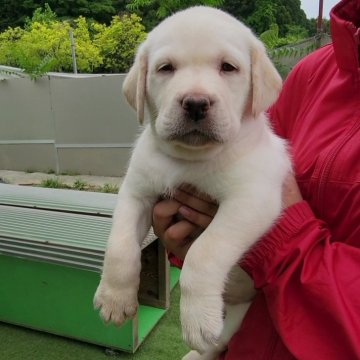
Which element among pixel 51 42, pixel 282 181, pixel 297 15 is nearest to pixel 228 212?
pixel 282 181

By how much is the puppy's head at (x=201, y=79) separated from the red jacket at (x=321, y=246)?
245 millimetres

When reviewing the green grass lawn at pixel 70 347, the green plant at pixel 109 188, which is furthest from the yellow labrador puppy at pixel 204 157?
the green plant at pixel 109 188

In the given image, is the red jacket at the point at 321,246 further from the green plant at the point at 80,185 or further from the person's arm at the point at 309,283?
the green plant at the point at 80,185

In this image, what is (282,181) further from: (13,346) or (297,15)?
(297,15)

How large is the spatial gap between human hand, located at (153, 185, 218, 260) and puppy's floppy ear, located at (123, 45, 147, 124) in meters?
0.39

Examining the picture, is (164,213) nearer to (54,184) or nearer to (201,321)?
(201,321)

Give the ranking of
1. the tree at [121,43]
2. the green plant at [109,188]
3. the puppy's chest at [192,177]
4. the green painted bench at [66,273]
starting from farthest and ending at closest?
1. the tree at [121,43]
2. the green plant at [109,188]
3. the green painted bench at [66,273]
4. the puppy's chest at [192,177]

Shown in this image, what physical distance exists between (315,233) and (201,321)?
1.58 ft

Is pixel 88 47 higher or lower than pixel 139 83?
lower

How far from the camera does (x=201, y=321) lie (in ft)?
5.28

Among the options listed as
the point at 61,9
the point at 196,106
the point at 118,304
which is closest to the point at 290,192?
the point at 196,106

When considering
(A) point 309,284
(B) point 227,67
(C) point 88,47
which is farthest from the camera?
(C) point 88,47

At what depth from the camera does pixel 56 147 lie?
10.7 meters

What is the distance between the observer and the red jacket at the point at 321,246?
4.54 feet
